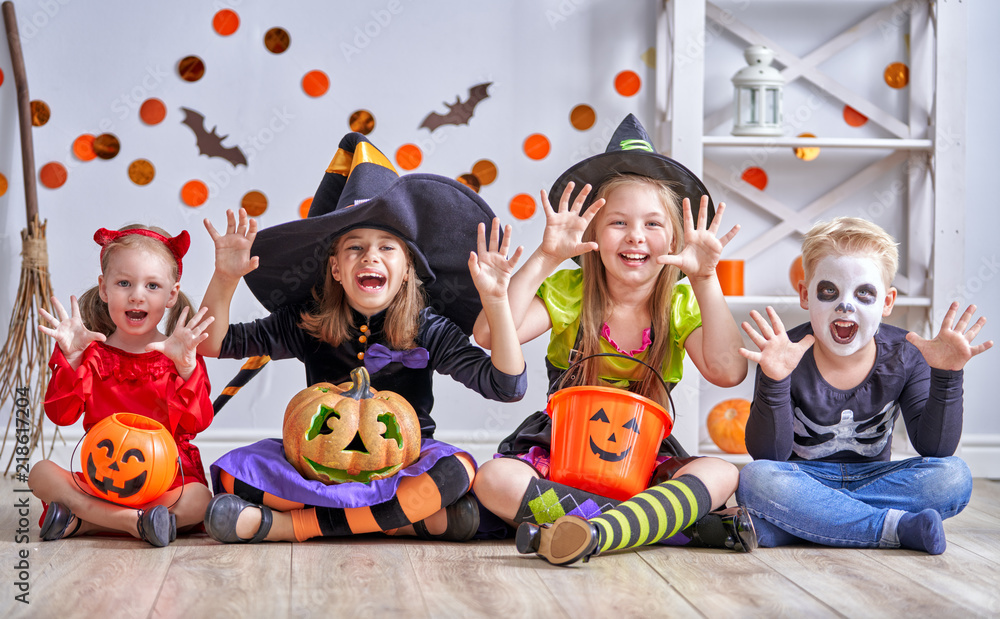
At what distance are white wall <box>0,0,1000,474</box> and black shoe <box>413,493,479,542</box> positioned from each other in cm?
110

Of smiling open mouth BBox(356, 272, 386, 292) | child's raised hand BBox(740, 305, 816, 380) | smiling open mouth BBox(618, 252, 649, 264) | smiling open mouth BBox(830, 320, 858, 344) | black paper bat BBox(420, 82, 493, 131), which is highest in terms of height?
black paper bat BBox(420, 82, 493, 131)

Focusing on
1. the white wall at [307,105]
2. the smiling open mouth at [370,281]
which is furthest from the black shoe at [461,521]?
the white wall at [307,105]

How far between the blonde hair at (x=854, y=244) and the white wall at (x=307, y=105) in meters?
1.14

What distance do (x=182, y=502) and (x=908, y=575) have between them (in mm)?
1311

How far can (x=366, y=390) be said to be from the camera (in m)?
1.72

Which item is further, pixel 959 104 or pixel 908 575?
pixel 959 104

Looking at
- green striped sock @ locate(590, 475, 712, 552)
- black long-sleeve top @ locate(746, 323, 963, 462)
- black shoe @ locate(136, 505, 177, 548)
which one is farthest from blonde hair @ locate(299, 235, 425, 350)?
black long-sleeve top @ locate(746, 323, 963, 462)

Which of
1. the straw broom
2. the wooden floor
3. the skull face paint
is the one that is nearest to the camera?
the wooden floor

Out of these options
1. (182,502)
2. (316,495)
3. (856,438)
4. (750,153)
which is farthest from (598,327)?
(750,153)

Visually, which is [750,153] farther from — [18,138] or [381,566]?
[18,138]

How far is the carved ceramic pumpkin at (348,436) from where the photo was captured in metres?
1.65

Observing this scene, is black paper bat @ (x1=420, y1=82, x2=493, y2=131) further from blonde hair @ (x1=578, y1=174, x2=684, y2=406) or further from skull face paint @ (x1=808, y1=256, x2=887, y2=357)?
skull face paint @ (x1=808, y1=256, x2=887, y2=357)

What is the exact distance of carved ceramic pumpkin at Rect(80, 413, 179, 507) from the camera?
1629mm

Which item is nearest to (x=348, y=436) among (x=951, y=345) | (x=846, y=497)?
(x=846, y=497)
